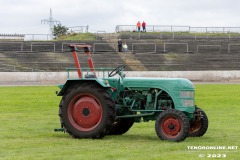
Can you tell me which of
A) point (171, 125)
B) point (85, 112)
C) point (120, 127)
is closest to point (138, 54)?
point (120, 127)

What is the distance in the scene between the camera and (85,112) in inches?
546

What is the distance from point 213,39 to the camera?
70.8 meters

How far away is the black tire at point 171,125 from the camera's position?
12906 mm

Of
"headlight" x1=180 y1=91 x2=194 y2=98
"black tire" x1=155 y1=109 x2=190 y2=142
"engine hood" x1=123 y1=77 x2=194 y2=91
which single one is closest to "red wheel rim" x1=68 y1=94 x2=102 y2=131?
"engine hood" x1=123 y1=77 x2=194 y2=91

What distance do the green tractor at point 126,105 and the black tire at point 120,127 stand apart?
1.03 ft

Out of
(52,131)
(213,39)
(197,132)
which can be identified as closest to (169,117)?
(197,132)

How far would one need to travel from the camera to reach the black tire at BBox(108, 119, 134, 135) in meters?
14.8

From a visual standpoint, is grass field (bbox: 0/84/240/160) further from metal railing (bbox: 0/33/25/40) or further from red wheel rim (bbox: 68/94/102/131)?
metal railing (bbox: 0/33/25/40)

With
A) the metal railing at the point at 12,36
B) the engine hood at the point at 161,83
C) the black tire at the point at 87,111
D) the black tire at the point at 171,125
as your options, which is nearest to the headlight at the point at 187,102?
the engine hood at the point at 161,83

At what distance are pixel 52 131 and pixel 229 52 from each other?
164 feet

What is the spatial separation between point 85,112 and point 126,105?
94 cm

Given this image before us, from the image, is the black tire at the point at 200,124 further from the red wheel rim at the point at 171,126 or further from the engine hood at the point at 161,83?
the red wheel rim at the point at 171,126

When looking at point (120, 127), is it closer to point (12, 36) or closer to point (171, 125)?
point (171, 125)

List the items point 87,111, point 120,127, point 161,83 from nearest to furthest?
point 161,83, point 87,111, point 120,127
